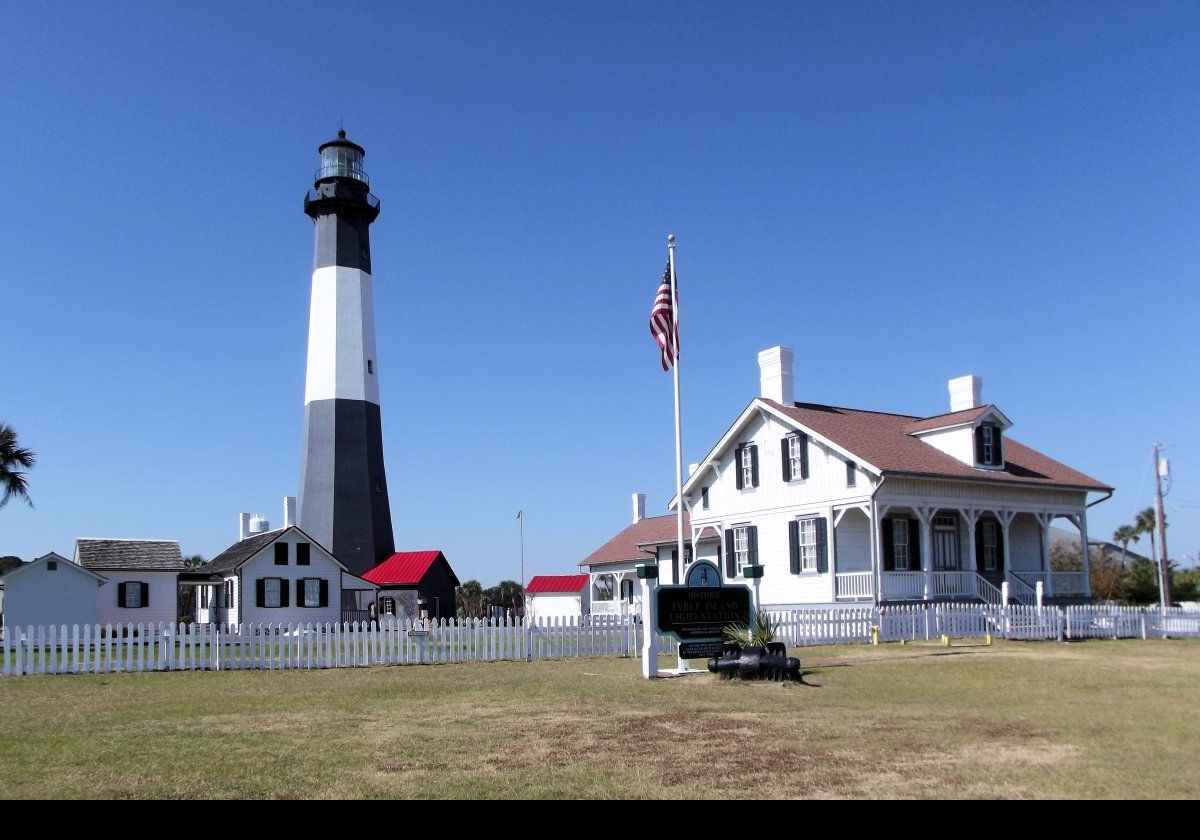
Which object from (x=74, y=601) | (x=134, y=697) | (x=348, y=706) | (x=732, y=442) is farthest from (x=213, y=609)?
(x=348, y=706)

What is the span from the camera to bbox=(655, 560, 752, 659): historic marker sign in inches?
698

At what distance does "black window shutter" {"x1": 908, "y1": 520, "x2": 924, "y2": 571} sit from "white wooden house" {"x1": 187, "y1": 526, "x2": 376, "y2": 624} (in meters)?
23.6

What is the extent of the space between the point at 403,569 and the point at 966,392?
25.3 metres

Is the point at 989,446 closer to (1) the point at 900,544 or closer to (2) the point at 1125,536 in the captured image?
(1) the point at 900,544

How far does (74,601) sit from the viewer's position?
122 ft

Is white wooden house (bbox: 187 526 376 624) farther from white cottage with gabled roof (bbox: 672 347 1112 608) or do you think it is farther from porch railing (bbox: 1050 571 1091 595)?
porch railing (bbox: 1050 571 1091 595)

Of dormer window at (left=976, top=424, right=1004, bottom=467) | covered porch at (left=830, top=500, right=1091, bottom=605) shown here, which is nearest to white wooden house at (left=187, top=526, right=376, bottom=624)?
covered porch at (left=830, top=500, right=1091, bottom=605)

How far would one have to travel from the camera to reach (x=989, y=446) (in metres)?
32.5

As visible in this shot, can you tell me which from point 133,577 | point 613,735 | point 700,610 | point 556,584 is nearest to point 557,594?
point 556,584

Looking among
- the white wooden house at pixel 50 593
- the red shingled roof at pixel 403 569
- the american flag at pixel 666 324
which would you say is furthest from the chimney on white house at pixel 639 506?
the american flag at pixel 666 324

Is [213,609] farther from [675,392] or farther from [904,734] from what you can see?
[904,734]

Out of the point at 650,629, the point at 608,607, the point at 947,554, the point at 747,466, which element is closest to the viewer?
the point at 650,629

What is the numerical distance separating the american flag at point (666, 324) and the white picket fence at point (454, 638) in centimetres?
575

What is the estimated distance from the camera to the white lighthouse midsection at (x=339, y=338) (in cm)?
4466
